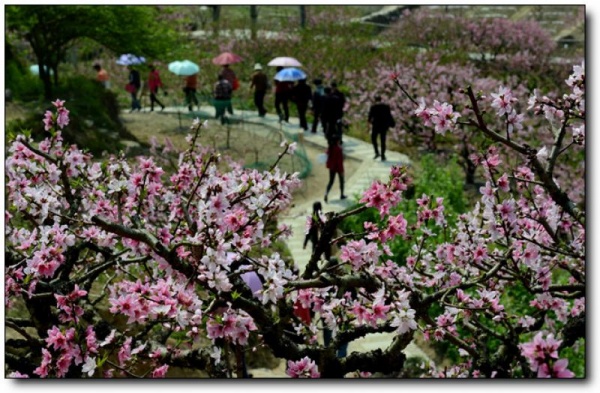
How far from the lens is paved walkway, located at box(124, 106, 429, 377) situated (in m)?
6.75

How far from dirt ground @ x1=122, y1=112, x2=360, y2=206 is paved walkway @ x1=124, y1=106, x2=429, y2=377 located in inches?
6.4

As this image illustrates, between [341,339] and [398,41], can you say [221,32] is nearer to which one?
[398,41]

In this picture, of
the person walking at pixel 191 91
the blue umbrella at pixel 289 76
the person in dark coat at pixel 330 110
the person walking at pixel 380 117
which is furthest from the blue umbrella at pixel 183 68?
the person walking at pixel 380 117

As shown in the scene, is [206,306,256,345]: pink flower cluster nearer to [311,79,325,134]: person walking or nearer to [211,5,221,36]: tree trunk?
[311,79,325,134]: person walking

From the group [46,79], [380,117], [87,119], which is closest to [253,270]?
[380,117]

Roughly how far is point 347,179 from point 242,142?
2356mm

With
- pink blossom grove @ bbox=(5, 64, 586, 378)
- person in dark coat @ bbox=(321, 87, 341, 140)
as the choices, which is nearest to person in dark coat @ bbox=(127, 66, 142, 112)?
person in dark coat @ bbox=(321, 87, 341, 140)

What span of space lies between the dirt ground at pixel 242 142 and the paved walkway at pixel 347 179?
162 millimetres

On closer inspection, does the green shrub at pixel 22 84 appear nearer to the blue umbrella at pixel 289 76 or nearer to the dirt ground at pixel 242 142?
the dirt ground at pixel 242 142

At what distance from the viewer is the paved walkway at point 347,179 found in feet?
22.1

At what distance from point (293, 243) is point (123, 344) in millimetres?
4108

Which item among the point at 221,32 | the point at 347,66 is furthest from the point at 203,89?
the point at 221,32

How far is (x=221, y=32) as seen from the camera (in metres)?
21.4

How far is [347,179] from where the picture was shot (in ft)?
33.5
